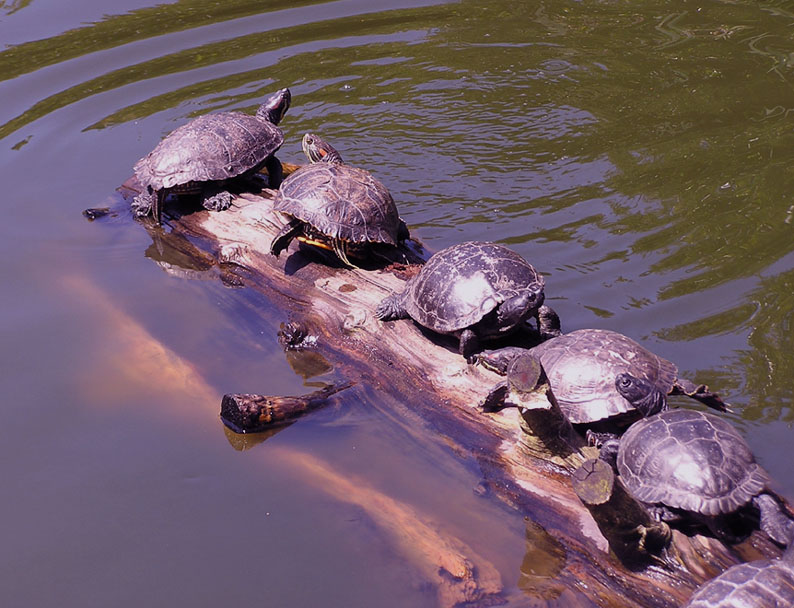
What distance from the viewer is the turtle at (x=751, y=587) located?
2826 mm

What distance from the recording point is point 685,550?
329 cm

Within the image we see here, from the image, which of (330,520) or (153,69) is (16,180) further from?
(330,520)

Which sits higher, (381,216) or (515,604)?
(381,216)

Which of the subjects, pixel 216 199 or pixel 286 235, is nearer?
pixel 286 235

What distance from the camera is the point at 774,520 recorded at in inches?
130

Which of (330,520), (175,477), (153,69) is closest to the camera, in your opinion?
(330,520)

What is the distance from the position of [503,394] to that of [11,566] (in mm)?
2699

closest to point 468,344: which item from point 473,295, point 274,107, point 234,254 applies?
point 473,295

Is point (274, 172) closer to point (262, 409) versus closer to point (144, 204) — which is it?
point (144, 204)

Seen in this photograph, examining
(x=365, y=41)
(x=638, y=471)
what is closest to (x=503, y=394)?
(x=638, y=471)

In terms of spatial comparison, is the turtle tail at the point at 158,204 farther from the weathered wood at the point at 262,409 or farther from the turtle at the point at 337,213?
the weathered wood at the point at 262,409

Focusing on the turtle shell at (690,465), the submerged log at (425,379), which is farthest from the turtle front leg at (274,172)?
the turtle shell at (690,465)

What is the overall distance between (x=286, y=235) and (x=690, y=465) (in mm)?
3216

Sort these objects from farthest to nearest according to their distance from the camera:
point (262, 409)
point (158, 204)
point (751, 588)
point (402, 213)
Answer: point (402, 213) < point (158, 204) < point (262, 409) < point (751, 588)
